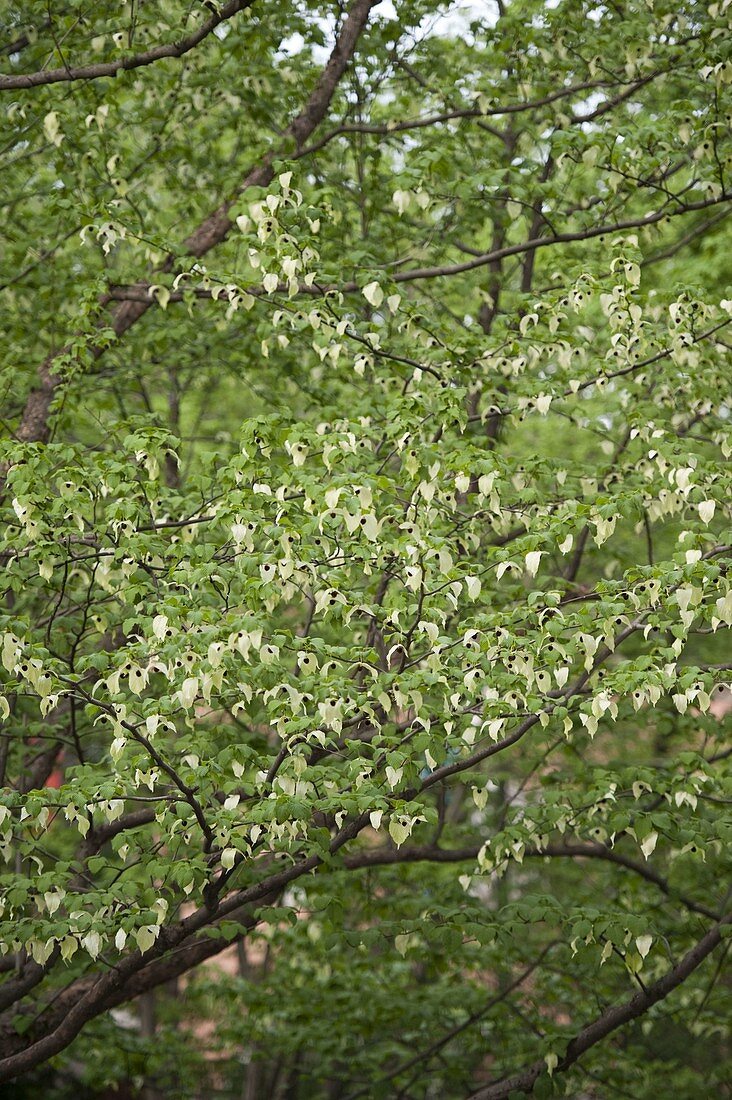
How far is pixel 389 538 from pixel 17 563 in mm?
2257

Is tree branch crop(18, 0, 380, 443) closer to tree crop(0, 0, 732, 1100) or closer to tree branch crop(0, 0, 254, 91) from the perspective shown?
tree crop(0, 0, 732, 1100)

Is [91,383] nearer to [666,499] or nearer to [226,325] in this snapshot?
[226,325]

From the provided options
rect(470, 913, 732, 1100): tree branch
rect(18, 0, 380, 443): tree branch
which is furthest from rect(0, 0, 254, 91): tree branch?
rect(470, 913, 732, 1100): tree branch

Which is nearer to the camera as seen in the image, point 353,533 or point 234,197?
point 353,533

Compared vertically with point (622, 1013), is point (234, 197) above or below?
above

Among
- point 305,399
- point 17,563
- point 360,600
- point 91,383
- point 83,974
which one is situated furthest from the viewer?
point 305,399

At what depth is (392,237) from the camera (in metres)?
9.67

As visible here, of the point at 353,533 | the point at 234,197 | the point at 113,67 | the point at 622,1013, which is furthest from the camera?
the point at 234,197

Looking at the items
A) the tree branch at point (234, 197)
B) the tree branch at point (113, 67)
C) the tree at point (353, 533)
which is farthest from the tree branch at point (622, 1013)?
the tree branch at point (113, 67)

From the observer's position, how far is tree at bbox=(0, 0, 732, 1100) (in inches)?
238

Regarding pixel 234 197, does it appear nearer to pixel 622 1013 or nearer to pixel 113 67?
pixel 113 67

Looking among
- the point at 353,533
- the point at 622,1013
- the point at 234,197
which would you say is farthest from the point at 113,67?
the point at 622,1013

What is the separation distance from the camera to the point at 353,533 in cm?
652

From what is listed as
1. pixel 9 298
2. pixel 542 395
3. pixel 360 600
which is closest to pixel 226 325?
pixel 9 298
